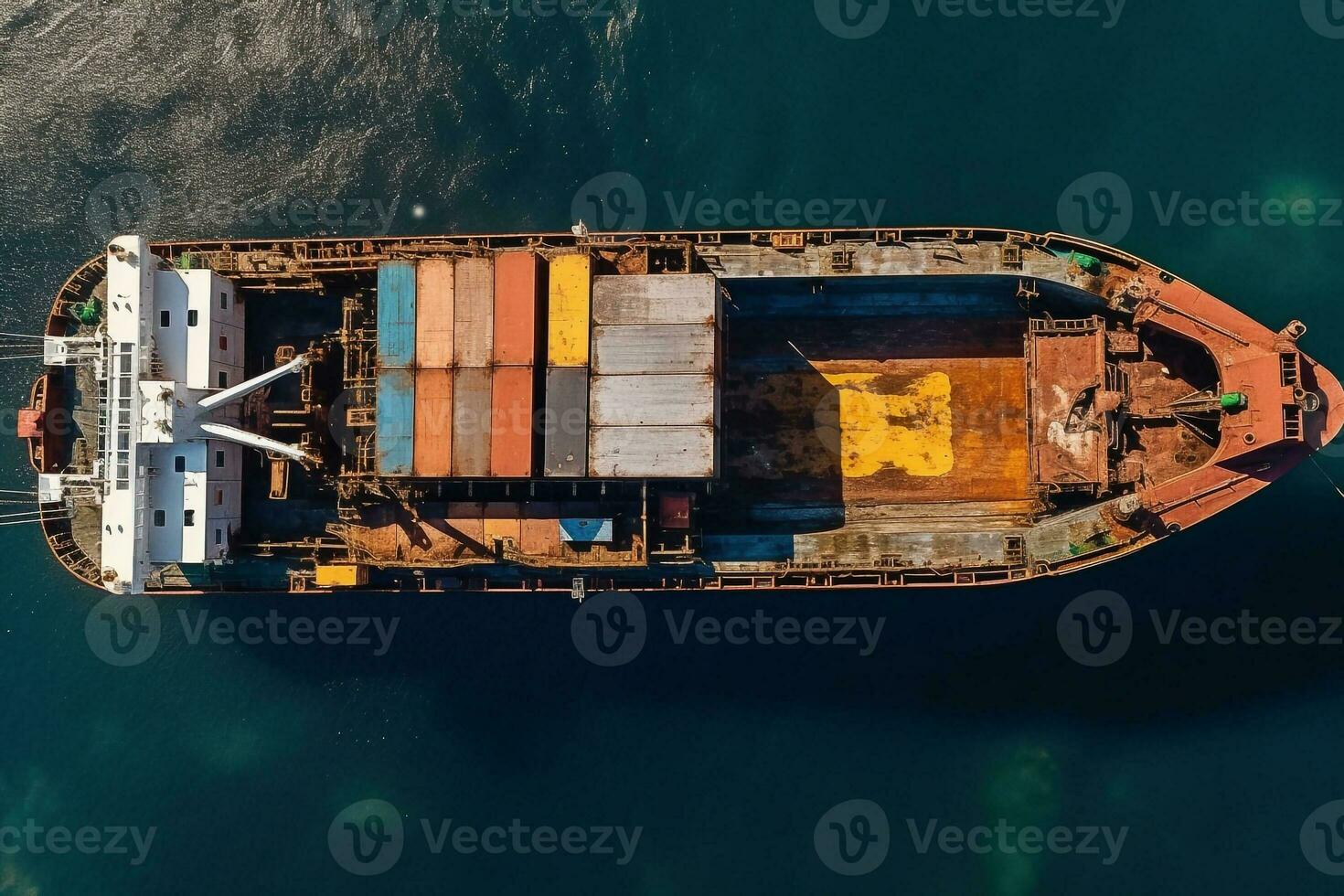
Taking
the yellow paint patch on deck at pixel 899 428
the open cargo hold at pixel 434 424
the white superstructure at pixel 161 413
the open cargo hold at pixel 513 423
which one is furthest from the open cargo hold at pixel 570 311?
the yellow paint patch on deck at pixel 899 428

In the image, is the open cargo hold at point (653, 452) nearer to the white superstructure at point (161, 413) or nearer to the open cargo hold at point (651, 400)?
the open cargo hold at point (651, 400)

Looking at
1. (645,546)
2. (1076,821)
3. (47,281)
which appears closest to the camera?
(645,546)

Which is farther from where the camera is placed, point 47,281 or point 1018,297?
point 47,281

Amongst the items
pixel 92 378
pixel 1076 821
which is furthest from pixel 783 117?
pixel 1076 821

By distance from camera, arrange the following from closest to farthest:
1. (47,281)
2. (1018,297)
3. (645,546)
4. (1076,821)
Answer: (645,546) → (1018,297) → (1076,821) → (47,281)

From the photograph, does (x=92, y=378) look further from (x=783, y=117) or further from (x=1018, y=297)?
(x=1018, y=297)

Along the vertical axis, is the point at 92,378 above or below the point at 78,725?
above

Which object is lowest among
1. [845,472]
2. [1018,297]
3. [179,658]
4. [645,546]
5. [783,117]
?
[179,658]

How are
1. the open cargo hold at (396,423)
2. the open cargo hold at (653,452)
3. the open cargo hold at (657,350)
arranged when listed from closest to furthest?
the open cargo hold at (653,452)
the open cargo hold at (657,350)
the open cargo hold at (396,423)
